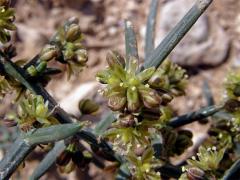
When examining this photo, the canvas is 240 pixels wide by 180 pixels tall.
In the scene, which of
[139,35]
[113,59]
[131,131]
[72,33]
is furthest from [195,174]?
[139,35]

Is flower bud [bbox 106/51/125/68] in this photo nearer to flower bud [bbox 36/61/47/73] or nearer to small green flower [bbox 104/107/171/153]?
small green flower [bbox 104/107/171/153]

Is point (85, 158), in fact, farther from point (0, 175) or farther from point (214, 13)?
point (214, 13)

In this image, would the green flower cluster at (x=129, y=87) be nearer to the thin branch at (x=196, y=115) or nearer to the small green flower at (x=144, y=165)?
the small green flower at (x=144, y=165)

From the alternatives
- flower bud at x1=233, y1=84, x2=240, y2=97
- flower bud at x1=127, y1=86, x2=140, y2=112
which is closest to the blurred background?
flower bud at x1=233, y1=84, x2=240, y2=97

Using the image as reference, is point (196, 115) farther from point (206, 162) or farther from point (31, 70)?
point (31, 70)

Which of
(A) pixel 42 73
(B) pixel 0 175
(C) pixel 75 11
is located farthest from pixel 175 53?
(B) pixel 0 175

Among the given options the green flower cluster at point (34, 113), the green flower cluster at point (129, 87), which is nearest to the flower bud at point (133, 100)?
the green flower cluster at point (129, 87)
